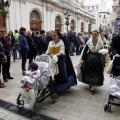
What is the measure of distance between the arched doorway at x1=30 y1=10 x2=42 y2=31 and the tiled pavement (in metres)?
13.2

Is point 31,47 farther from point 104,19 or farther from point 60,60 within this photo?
point 104,19

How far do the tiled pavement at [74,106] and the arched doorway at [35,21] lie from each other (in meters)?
13.2

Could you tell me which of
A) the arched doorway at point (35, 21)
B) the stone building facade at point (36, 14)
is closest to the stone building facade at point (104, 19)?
the stone building facade at point (36, 14)

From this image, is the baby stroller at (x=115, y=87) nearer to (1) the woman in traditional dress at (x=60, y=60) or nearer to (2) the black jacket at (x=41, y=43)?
(1) the woman in traditional dress at (x=60, y=60)

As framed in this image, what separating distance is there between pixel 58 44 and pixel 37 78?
118cm

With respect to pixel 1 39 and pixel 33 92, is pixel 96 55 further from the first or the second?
pixel 1 39

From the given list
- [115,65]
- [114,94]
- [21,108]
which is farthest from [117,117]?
[21,108]

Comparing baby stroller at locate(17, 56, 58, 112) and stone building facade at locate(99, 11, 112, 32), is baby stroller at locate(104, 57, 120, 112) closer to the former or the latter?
baby stroller at locate(17, 56, 58, 112)

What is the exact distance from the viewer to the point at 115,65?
334cm

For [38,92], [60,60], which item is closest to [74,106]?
[38,92]

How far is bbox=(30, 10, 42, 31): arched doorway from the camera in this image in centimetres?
1695

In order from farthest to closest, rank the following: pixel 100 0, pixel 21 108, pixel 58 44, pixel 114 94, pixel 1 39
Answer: pixel 100 0 → pixel 1 39 → pixel 58 44 → pixel 21 108 → pixel 114 94

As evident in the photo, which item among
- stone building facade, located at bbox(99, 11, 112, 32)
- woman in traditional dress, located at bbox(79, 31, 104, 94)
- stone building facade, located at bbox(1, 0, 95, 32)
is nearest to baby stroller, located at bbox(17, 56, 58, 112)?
woman in traditional dress, located at bbox(79, 31, 104, 94)

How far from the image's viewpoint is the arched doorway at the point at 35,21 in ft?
55.6
